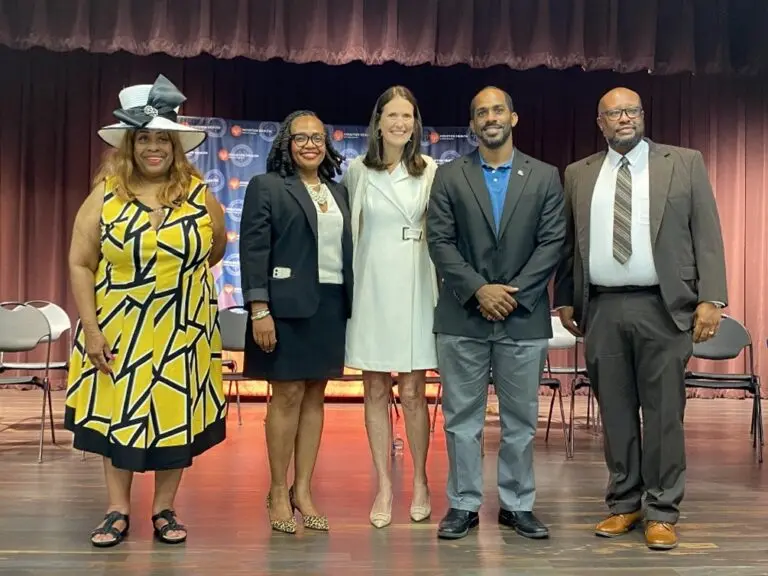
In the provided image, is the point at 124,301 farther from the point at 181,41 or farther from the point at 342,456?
the point at 181,41

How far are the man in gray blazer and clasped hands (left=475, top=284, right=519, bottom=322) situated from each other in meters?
0.01

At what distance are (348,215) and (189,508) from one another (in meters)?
1.48

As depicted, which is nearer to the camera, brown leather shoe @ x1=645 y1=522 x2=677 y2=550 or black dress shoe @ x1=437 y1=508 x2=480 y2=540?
brown leather shoe @ x1=645 y1=522 x2=677 y2=550

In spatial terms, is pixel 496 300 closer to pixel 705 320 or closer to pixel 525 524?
pixel 705 320

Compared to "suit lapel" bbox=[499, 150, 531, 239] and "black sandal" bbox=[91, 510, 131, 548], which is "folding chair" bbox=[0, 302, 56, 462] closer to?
"black sandal" bbox=[91, 510, 131, 548]

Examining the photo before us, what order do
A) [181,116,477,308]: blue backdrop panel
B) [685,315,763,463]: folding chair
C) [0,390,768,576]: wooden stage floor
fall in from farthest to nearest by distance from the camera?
[181,116,477,308]: blue backdrop panel < [685,315,763,463]: folding chair < [0,390,768,576]: wooden stage floor

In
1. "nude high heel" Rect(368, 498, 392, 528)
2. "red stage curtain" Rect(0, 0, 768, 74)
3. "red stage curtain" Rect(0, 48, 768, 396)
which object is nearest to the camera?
"nude high heel" Rect(368, 498, 392, 528)

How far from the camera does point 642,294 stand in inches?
129

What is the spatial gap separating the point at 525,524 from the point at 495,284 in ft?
3.04

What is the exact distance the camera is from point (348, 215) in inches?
135

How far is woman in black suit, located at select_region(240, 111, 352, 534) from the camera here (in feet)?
10.7

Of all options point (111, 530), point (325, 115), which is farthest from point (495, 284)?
point (325, 115)

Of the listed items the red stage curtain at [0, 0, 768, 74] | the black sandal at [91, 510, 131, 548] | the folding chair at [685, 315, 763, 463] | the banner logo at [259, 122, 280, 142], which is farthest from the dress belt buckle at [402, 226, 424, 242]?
the banner logo at [259, 122, 280, 142]

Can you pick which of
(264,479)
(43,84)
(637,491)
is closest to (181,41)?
(43,84)
